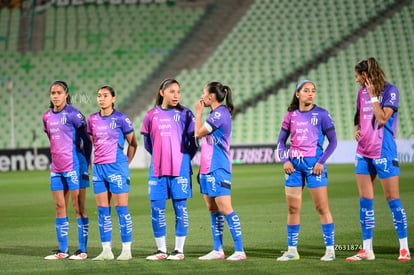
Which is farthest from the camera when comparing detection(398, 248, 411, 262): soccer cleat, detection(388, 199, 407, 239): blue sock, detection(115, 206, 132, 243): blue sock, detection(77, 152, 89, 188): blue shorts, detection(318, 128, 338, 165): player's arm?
detection(77, 152, 89, 188): blue shorts

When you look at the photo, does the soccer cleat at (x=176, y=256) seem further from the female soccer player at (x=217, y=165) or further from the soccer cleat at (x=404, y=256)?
the soccer cleat at (x=404, y=256)

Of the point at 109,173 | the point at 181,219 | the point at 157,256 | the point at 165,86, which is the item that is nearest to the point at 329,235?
the point at 181,219

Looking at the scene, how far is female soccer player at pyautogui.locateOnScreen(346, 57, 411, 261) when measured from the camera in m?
8.82

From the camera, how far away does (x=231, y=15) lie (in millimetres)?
41406

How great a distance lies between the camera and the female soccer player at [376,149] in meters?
8.82

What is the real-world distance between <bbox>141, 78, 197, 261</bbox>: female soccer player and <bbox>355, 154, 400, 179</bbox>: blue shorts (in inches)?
83.2

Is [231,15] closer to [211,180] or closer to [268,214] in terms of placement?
[268,214]

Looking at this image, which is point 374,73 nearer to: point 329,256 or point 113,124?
point 329,256

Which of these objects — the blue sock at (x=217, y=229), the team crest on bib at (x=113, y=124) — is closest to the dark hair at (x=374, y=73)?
the blue sock at (x=217, y=229)

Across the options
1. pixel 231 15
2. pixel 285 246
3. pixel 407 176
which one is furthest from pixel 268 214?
pixel 231 15

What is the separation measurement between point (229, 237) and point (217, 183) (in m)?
2.58

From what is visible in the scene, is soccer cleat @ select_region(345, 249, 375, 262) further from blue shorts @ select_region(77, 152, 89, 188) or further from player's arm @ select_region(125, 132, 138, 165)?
blue shorts @ select_region(77, 152, 89, 188)

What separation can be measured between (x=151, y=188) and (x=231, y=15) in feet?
108

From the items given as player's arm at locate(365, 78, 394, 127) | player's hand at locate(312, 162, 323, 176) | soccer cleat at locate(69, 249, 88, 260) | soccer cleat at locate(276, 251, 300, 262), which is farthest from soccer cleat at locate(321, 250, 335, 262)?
soccer cleat at locate(69, 249, 88, 260)
